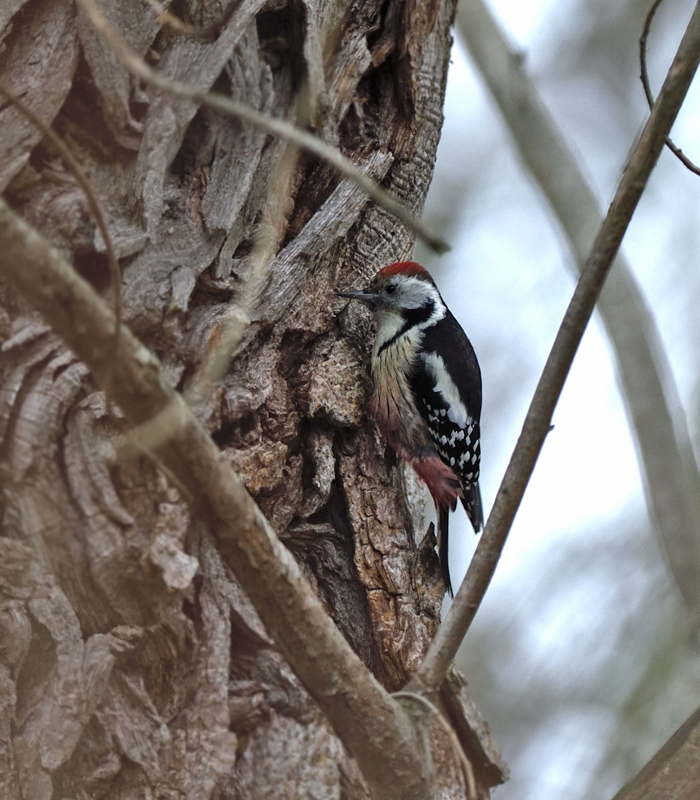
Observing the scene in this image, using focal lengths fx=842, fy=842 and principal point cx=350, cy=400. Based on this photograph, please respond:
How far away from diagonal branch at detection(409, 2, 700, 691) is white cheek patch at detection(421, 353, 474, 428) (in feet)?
5.64

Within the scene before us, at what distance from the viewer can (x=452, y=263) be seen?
5.62 metres

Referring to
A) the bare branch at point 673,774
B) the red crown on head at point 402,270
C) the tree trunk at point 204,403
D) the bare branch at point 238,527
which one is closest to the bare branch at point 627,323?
the red crown on head at point 402,270

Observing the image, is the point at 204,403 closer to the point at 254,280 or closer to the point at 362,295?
the point at 254,280

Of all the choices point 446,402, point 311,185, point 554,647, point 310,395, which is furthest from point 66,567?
point 554,647

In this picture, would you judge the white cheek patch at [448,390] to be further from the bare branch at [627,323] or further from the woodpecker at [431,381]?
the bare branch at [627,323]

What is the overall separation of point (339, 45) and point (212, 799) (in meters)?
2.10

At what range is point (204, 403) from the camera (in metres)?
1.91

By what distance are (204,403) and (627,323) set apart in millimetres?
2082

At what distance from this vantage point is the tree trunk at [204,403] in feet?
5.40

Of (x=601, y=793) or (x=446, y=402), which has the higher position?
(x=446, y=402)

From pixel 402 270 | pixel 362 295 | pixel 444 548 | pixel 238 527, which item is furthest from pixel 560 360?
pixel 402 270

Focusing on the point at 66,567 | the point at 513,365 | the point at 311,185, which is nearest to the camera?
the point at 66,567

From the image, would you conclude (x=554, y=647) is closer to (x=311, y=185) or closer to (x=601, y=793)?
(x=601, y=793)

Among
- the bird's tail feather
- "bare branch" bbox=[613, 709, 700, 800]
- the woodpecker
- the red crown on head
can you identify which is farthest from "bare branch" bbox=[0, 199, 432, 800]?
the red crown on head
